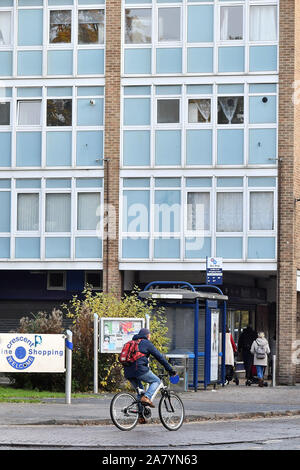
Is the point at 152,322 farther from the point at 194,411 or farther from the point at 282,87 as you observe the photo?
the point at 282,87

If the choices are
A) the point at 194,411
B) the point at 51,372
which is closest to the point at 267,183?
the point at 51,372

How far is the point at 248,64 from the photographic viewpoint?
3462 centimetres

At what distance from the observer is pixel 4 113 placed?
35.8 m

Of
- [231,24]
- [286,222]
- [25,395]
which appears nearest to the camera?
[25,395]

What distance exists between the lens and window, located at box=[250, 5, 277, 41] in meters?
34.9

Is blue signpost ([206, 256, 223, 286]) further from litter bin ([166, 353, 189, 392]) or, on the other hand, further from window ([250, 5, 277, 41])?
window ([250, 5, 277, 41])

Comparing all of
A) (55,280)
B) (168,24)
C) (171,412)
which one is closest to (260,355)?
(55,280)

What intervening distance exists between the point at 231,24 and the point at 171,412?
19980 millimetres

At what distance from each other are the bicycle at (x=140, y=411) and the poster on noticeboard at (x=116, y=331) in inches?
329

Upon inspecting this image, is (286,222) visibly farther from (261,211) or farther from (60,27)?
(60,27)

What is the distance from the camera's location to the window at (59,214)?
116 feet

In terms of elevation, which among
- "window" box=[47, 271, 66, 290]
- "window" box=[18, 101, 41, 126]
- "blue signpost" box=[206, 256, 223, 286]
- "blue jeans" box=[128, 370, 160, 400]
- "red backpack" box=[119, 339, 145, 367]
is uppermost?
"window" box=[18, 101, 41, 126]

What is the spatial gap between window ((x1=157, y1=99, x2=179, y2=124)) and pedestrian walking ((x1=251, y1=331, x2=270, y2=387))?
7.42m

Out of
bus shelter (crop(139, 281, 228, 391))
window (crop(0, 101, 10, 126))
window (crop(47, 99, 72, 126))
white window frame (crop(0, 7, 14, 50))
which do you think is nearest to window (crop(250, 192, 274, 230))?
bus shelter (crop(139, 281, 228, 391))
